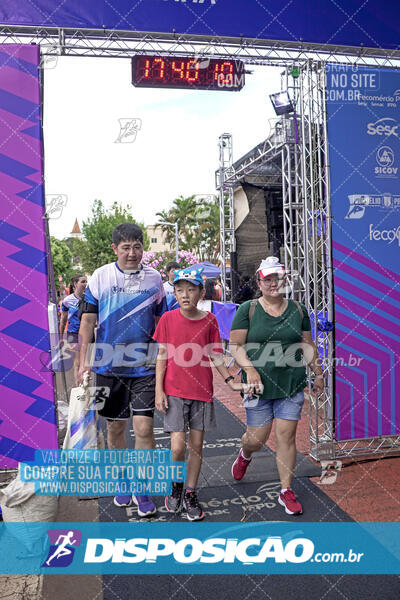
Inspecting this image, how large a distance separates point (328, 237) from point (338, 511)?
2346 mm

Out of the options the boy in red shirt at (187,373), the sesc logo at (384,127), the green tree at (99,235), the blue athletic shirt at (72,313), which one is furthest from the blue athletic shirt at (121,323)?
the green tree at (99,235)

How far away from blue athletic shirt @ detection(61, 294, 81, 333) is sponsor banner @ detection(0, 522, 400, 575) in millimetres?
4204

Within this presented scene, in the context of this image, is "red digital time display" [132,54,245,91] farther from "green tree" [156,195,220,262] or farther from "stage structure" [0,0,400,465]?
"green tree" [156,195,220,262]

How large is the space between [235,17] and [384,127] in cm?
173

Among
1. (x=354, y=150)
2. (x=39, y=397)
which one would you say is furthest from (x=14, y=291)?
(x=354, y=150)

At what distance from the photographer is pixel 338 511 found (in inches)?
144

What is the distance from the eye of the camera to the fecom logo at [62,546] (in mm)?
3072

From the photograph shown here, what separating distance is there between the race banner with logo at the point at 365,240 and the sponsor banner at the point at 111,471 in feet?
5.85

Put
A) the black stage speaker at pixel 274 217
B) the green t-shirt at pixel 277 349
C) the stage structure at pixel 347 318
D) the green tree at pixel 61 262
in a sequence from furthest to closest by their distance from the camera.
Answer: the green tree at pixel 61 262 → the black stage speaker at pixel 274 217 → the stage structure at pixel 347 318 → the green t-shirt at pixel 277 349

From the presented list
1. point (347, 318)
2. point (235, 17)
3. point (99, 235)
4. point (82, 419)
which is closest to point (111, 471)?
point (82, 419)

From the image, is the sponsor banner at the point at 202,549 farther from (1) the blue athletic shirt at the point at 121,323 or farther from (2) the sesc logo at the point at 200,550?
(1) the blue athletic shirt at the point at 121,323

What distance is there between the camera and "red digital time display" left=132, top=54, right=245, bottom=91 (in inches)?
192

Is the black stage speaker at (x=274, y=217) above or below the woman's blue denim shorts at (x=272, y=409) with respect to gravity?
above

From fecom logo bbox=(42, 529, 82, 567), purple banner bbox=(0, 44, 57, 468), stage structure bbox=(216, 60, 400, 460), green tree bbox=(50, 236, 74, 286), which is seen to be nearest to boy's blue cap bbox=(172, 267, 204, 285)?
purple banner bbox=(0, 44, 57, 468)
